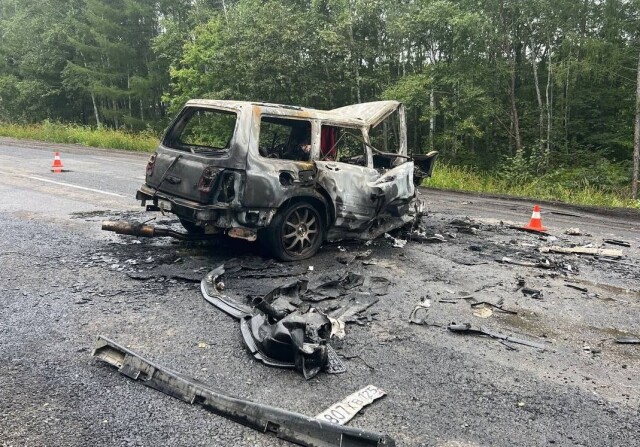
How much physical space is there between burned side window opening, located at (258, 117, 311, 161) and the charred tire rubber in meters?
0.70

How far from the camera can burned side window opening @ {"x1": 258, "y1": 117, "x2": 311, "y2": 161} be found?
582cm

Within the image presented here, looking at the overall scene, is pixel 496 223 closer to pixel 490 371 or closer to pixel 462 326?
pixel 462 326

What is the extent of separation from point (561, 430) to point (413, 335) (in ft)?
4.61

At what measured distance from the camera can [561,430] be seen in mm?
2783

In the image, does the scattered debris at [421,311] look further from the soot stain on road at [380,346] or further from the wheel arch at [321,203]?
the wheel arch at [321,203]

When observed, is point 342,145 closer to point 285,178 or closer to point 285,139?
point 285,139

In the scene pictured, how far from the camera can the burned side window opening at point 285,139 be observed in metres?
5.82

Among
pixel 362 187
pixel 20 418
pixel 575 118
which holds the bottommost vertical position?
pixel 20 418

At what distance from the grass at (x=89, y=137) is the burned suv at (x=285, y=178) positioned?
15.7m

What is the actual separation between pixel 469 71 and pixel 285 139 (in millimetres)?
14839

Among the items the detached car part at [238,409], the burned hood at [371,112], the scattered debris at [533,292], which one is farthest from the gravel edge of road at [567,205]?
the detached car part at [238,409]

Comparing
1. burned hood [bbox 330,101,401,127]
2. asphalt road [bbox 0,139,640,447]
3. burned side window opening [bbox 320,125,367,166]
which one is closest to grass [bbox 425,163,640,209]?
asphalt road [bbox 0,139,640,447]

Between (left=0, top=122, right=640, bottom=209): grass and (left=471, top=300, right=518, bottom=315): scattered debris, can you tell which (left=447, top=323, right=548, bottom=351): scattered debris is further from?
(left=0, top=122, right=640, bottom=209): grass

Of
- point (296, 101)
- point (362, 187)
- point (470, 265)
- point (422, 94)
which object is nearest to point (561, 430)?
point (470, 265)
